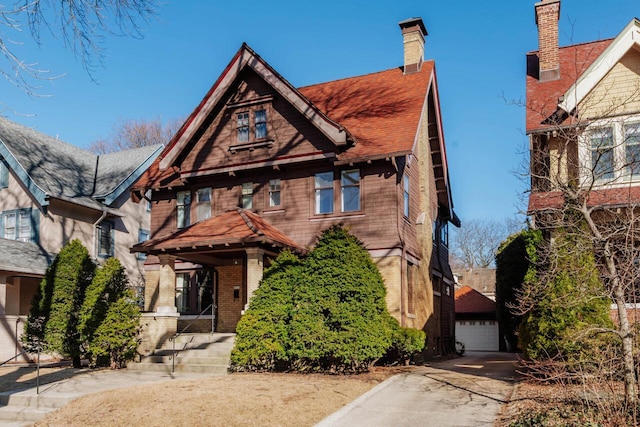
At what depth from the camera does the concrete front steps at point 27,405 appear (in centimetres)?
1123

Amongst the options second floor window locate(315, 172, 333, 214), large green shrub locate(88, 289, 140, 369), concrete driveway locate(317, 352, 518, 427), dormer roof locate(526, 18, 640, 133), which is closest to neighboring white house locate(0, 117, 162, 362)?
large green shrub locate(88, 289, 140, 369)

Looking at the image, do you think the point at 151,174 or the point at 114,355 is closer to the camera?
the point at 114,355

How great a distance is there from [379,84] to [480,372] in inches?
470

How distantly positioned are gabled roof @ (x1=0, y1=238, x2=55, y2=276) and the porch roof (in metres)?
6.47

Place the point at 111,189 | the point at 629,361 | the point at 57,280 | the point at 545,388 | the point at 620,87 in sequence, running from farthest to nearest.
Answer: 1. the point at 111,189
2. the point at 57,280
3. the point at 620,87
4. the point at 545,388
5. the point at 629,361

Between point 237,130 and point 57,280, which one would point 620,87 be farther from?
point 57,280

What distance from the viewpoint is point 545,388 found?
469 inches

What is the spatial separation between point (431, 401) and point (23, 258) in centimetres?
1859

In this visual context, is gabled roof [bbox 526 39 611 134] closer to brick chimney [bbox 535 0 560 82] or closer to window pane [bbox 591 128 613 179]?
brick chimney [bbox 535 0 560 82]

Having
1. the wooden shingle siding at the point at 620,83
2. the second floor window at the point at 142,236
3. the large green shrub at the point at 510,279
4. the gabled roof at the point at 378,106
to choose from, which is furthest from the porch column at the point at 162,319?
the second floor window at the point at 142,236

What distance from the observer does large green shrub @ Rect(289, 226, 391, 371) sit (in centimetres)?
1491

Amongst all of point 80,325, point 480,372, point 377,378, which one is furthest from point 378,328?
point 80,325

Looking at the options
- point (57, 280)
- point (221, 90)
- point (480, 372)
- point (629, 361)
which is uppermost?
point (221, 90)

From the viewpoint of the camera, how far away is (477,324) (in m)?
38.6
